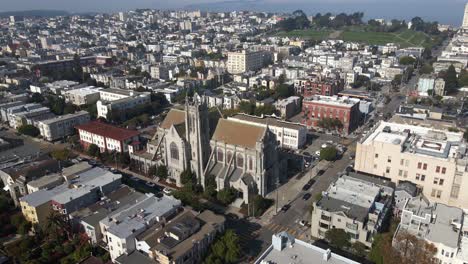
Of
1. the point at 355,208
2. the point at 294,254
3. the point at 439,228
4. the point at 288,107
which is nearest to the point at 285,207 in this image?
the point at 355,208

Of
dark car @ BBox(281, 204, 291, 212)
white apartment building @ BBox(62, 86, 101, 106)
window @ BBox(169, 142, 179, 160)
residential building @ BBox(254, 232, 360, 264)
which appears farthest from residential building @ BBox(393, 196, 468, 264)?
white apartment building @ BBox(62, 86, 101, 106)

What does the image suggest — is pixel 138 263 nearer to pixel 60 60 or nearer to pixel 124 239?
pixel 124 239

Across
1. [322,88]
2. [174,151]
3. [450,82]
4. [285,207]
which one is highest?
[450,82]

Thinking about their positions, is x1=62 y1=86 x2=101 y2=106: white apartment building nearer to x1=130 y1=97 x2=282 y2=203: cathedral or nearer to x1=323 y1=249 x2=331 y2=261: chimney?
x1=130 y1=97 x2=282 y2=203: cathedral

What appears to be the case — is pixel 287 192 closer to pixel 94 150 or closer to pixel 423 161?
pixel 423 161

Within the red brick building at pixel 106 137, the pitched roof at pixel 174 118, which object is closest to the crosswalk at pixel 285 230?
the pitched roof at pixel 174 118

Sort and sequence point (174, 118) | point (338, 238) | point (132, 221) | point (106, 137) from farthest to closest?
point (106, 137) < point (174, 118) < point (132, 221) < point (338, 238)
